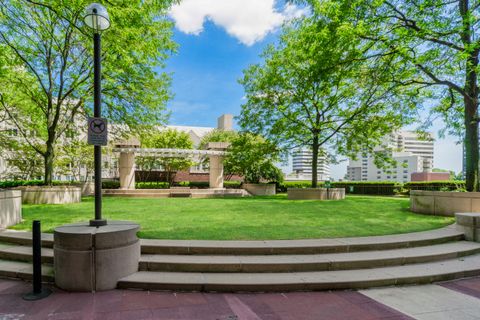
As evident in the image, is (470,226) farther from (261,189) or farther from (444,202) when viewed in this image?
(261,189)

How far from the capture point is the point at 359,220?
924 centimetres

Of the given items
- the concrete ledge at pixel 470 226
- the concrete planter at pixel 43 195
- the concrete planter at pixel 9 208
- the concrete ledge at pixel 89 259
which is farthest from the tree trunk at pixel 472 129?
the concrete planter at pixel 43 195

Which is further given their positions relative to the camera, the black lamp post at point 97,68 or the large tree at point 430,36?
the large tree at point 430,36

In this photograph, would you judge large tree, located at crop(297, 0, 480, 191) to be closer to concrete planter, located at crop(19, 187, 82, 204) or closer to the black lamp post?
the black lamp post

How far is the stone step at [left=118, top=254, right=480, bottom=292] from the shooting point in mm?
4648

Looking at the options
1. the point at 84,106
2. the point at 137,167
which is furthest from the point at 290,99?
the point at 137,167

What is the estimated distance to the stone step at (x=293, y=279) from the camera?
15.3ft

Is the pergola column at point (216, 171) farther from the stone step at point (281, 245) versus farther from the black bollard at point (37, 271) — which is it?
the black bollard at point (37, 271)

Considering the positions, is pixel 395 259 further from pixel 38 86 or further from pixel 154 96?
pixel 38 86

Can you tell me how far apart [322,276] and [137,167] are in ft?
120

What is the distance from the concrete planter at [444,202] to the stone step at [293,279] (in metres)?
5.26

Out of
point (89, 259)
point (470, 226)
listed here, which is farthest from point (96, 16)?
point (470, 226)

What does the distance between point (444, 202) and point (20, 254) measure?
12.9 m

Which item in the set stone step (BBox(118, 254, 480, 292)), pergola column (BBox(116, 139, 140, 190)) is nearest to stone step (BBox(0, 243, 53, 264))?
stone step (BBox(118, 254, 480, 292))
